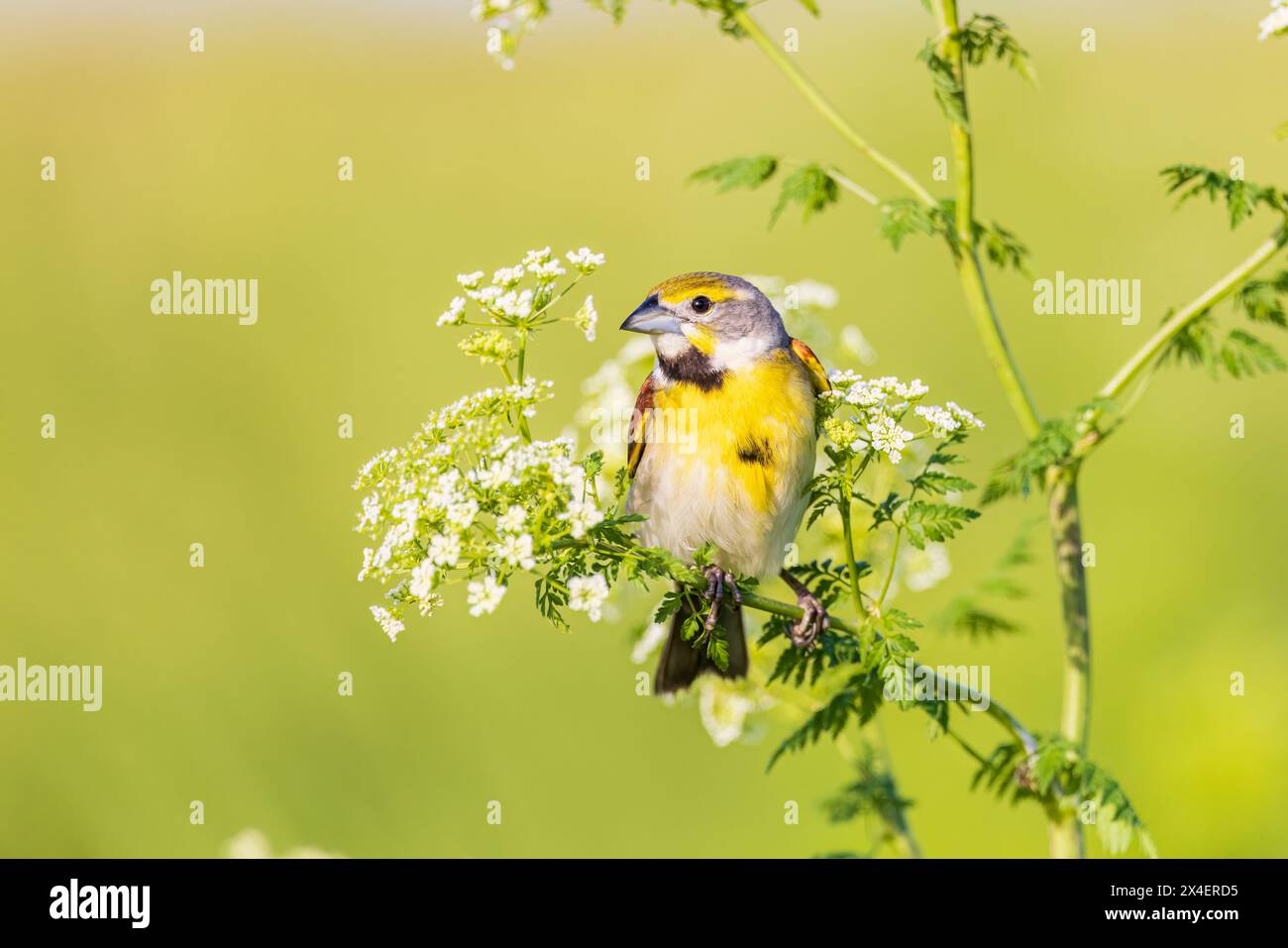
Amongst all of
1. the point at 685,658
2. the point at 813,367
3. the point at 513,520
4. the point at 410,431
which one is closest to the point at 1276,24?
the point at 813,367

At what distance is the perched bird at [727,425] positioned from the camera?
3713 mm

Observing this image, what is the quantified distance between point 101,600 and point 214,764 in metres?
1.72

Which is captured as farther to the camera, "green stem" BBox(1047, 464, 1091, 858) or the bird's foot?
"green stem" BBox(1047, 464, 1091, 858)

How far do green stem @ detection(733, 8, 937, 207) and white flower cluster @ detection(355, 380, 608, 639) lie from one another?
100 centimetres

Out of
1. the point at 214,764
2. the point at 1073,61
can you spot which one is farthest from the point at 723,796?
the point at 1073,61

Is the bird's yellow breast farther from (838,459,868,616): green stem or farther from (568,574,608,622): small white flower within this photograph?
(568,574,608,622): small white flower

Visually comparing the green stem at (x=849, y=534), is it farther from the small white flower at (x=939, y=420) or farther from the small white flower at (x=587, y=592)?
the small white flower at (x=587, y=592)

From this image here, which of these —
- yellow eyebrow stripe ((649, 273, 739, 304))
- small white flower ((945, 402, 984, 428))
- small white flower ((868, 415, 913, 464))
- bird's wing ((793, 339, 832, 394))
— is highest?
yellow eyebrow stripe ((649, 273, 739, 304))

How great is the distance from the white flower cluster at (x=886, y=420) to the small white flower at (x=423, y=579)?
0.94 m

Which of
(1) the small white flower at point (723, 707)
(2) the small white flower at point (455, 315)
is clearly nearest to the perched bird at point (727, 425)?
(1) the small white flower at point (723, 707)

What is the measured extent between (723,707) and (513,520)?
184 centimetres

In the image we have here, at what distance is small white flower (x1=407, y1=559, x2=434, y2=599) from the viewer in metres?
2.41

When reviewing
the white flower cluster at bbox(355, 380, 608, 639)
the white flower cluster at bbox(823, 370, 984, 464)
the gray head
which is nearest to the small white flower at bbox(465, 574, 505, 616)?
the white flower cluster at bbox(355, 380, 608, 639)

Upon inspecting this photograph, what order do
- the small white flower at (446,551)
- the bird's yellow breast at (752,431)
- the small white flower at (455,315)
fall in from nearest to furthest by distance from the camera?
the small white flower at (446,551), the small white flower at (455,315), the bird's yellow breast at (752,431)
